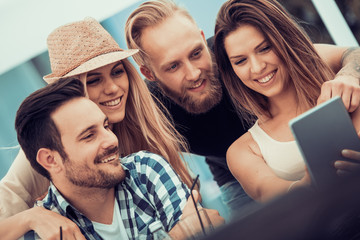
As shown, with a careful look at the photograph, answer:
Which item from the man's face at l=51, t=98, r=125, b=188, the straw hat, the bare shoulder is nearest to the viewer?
the man's face at l=51, t=98, r=125, b=188

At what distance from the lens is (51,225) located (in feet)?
2.94

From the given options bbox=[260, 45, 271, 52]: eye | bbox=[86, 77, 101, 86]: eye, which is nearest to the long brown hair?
bbox=[260, 45, 271, 52]: eye

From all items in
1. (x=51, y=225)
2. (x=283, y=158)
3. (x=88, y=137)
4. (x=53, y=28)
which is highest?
(x=53, y=28)

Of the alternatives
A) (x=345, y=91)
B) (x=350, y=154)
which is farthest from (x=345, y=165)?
(x=345, y=91)

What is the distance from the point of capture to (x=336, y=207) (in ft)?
1.12

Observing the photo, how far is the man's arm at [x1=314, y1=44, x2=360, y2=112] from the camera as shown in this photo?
986 mm

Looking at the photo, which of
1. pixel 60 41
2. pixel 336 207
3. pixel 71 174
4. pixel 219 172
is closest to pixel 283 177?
pixel 219 172

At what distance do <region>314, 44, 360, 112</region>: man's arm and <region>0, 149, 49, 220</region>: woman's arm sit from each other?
766 millimetres

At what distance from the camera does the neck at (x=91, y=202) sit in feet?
3.21

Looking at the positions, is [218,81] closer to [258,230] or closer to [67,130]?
[67,130]

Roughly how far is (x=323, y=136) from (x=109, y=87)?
1.80ft

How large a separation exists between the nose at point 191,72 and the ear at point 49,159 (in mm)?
469

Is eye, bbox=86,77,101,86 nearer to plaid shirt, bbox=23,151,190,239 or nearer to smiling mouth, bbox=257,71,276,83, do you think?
plaid shirt, bbox=23,151,190,239

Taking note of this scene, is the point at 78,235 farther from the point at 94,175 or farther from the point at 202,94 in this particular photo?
the point at 202,94
